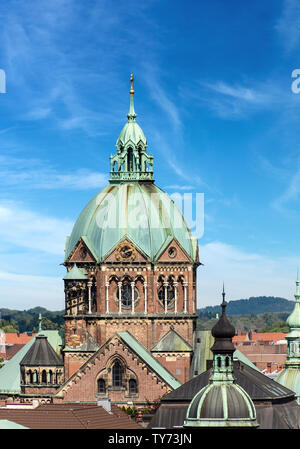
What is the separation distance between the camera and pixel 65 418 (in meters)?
81.7

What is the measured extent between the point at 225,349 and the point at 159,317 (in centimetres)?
4037

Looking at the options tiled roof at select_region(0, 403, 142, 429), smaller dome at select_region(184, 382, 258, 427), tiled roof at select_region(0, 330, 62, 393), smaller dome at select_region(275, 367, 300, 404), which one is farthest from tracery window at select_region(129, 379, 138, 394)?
smaller dome at select_region(184, 382, 258, 427)

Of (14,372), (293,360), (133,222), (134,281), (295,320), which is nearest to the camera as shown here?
(134,281)

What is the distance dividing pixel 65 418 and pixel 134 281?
1439 inches

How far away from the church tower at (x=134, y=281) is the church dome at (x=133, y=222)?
8 cm

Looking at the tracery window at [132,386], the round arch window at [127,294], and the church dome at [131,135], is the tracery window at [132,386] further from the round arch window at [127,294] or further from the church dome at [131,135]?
the church dome at [131,135]

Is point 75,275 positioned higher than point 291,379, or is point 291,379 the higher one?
point 75,275

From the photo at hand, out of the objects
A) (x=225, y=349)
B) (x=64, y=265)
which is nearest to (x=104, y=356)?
(x=64, y=265)

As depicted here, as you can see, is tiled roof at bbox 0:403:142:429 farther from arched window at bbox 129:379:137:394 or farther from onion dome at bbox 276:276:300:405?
onion dome at bbox 276:276:300:405

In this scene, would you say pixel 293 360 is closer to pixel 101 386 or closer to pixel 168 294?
pixel 168 294

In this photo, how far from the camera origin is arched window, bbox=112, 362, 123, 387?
113750 millimetres

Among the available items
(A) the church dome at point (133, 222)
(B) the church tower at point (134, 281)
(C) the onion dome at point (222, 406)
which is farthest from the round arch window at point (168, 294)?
(C) the onion dome at point (222, 406)

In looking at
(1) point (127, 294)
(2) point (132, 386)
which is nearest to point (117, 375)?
(2) point (132, 386)

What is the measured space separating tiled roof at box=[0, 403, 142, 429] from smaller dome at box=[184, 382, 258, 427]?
7.89 meters
